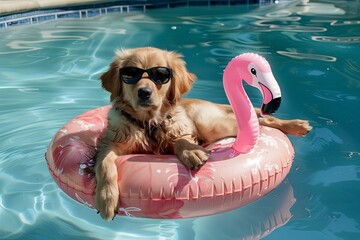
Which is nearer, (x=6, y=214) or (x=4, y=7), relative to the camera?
(x=6, y=214)

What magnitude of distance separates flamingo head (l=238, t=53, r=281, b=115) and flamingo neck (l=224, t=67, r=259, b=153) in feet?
0.54

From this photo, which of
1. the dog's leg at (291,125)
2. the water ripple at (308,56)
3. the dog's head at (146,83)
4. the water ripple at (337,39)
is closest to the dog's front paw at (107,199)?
the dog's head at (146,83)

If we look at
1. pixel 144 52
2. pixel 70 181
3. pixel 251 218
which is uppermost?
pixel 144 52

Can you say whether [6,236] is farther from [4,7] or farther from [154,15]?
[154,15]

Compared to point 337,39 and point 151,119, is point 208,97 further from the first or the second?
point 337,39

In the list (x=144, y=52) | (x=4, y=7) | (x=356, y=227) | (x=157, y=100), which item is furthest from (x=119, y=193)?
(x=4, y=7)

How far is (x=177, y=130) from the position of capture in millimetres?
3955

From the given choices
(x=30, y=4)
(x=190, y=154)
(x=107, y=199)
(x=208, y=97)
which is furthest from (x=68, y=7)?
(x=107, y=199)

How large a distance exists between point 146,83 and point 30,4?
873 centimetres

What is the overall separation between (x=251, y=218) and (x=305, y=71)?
402cm

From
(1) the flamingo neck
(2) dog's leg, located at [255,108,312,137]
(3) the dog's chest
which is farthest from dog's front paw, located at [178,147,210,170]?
(2) dog's leg, located at [255,108,312,137]

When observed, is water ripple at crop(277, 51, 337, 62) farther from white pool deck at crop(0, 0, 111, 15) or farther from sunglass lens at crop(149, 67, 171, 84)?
white pool deck at crop(0, 0, 111, 15)

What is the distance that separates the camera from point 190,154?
352 centimetres

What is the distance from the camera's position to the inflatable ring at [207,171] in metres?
3.45
